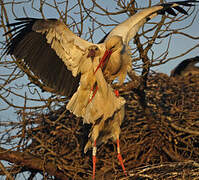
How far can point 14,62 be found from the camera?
3.70 metres

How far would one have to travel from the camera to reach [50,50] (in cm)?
386

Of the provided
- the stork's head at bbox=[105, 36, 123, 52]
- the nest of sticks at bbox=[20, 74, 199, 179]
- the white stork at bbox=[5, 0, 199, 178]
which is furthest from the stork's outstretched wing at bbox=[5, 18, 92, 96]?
the nest of sticks at bbox=[20, 74, 199, 179]

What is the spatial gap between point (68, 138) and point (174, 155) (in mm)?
1584

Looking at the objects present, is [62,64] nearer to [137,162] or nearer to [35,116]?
[35,116]

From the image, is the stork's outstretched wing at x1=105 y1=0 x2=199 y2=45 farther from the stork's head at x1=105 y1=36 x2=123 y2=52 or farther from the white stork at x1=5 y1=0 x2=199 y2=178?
the stork's head at x1=105 y1=36 x2=123 y2=52

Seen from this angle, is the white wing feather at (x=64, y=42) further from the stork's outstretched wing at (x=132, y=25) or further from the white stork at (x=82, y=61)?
the stork's outstretched wing at (x=132, y=25)

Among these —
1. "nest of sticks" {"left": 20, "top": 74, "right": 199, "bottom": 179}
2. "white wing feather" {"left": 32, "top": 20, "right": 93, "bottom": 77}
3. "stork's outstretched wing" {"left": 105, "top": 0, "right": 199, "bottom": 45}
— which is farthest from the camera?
"nest of sticks" {"left": 20, "top": 74, "right": 199, "bottom": 179}

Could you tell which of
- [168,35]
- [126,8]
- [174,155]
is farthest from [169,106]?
[126,8]

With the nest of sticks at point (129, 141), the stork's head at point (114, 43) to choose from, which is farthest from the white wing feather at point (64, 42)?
the nest of sticks at point (129, 141)

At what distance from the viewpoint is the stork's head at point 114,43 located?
354 centimetres

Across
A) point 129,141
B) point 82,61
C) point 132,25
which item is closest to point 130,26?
point 132,25

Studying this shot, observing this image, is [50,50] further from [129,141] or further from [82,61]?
[129,141]

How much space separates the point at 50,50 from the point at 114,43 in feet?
2.88

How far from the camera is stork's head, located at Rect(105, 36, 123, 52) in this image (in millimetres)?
3537
